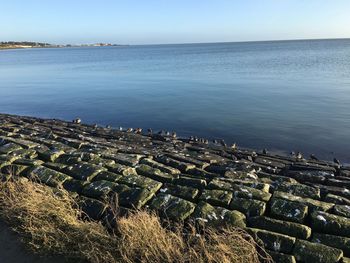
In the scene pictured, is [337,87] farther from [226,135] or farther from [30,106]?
[30,106]

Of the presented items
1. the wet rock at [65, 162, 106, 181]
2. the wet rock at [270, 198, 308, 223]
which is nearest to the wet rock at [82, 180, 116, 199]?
the wet rock at [65, 162, 106, 181]

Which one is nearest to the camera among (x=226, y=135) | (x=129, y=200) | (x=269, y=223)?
(x=269, y=223)

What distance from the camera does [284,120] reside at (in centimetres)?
2178

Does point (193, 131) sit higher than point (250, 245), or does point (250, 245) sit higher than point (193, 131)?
point (250, 245)

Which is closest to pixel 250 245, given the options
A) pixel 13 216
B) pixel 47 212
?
pixel 47 212

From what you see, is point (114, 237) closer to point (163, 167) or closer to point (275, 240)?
point (275, 240)

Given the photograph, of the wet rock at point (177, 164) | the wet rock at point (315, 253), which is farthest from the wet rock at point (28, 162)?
the wet rock at point (315, 253)

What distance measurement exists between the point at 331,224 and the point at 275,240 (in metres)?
0.99

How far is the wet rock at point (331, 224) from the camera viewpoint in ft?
16.9

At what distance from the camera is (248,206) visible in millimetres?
5758

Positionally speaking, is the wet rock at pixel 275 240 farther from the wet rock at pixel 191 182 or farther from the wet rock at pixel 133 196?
the wet rock at pixel 133 196

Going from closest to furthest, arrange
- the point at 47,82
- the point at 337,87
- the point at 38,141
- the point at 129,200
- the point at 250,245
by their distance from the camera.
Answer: the point at 250,245
the point at 129,200
the point at 38,141
the point at 337,87
the point at 47,82

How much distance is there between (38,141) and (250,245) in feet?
27.5

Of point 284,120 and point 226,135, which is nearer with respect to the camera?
point 226,135
